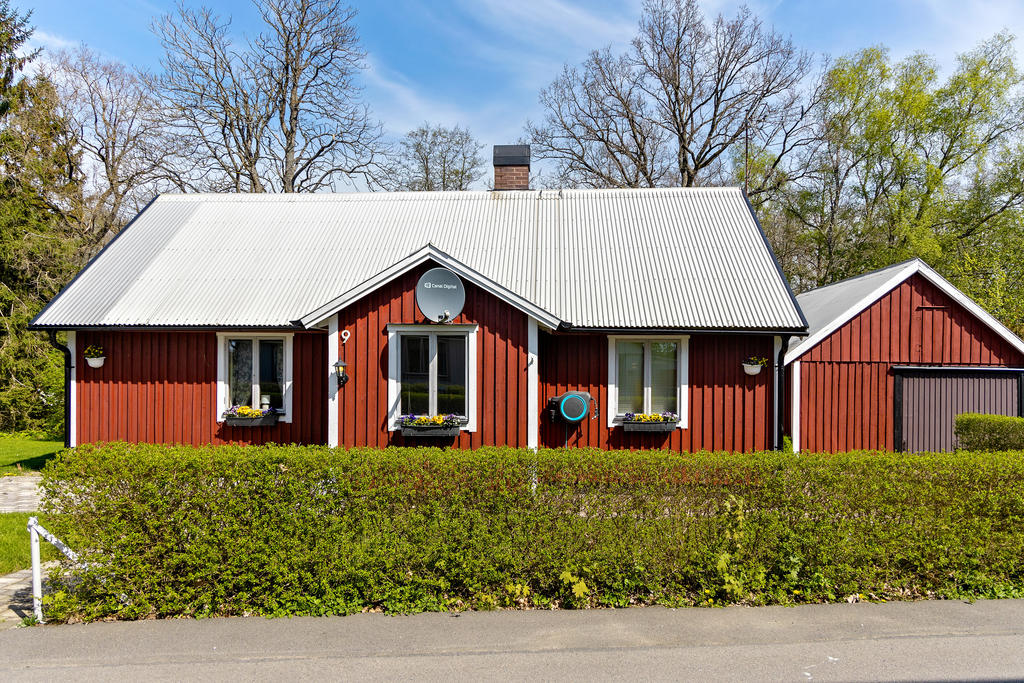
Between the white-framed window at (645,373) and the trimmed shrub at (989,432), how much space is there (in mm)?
4937

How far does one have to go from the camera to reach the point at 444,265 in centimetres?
898

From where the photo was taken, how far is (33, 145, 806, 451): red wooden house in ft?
30.0

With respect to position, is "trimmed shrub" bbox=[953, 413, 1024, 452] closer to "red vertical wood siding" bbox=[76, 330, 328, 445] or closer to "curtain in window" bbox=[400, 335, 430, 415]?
"curtain in window" bbox=[400, 335, 430, 415]

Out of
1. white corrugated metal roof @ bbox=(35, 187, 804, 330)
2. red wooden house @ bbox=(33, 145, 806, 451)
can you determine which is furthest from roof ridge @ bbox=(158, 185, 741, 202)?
red wooden house @ bbox=(33, 145, 806, 451)

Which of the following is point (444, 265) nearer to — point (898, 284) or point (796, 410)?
point (796, 410)

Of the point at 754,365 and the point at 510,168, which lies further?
the point at 510,168

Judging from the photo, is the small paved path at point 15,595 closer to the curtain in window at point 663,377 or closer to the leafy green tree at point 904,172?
the curtain in window at point 663,377

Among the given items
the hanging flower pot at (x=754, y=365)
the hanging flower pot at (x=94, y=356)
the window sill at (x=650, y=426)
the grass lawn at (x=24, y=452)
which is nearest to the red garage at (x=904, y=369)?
the hanging flower pot at (x=754, y=365)

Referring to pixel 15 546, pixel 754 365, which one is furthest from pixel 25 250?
pixel 754 365

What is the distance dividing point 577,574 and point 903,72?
28.2m

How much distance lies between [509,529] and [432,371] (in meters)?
4.20

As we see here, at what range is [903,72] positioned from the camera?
24.6 meters

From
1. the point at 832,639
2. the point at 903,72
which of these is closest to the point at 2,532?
the point at 832,639

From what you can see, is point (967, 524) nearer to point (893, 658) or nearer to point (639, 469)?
point (893, 658)
